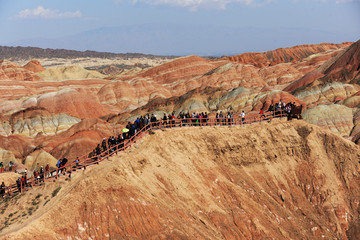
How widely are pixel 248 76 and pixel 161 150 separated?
104 meters

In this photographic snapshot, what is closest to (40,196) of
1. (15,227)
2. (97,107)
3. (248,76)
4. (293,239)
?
(15,227)

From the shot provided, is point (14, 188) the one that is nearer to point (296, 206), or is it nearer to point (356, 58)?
point (296, 206)

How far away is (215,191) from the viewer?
3759 cm

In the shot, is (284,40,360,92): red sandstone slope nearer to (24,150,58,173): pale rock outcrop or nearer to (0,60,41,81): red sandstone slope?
(24,150,58,173): pale rock outcrop

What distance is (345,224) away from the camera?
41.3 metres

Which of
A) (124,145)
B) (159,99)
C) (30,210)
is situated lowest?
(159,99)

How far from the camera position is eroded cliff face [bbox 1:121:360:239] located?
91.9 feet

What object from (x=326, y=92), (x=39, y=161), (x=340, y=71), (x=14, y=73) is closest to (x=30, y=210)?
(x=39, y=161)

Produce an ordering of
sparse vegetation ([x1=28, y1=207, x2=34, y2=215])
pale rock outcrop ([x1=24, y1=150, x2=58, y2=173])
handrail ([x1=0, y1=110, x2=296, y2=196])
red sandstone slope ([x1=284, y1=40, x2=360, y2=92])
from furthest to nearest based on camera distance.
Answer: red sandstone slope ([x1=284, y1=40, x2=360, y2=92]) → pale rock outcrop ([x1=24, y1=150, x2=58, y2=173]) → handrail ([x1=0, y1=110, x2=296, y2=196]) → sparse vegetation ([x1=28, y1=207, x2=34, y2=215])

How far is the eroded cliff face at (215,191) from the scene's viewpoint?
1103 inches

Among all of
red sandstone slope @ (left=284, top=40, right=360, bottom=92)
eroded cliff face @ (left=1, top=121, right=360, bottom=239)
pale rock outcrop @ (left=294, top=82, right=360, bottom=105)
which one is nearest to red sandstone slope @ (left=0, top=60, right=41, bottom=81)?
red sandstone slope @ (left=284, top=40, right=360, bottom=92)

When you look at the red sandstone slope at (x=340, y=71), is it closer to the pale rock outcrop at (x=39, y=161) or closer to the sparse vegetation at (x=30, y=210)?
the pale rock outcrop at (x=39, y=161)

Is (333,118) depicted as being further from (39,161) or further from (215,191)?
(39,161)

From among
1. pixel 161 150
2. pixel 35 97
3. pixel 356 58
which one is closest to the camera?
pixel 161 150
